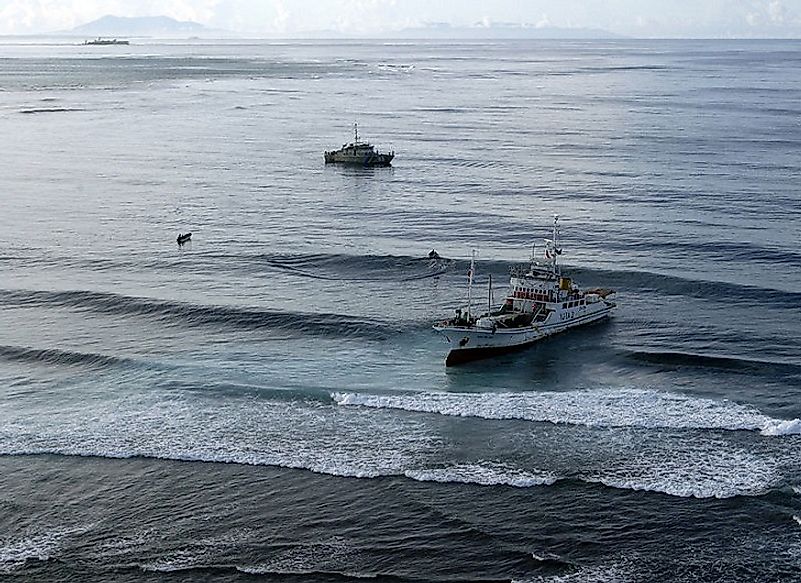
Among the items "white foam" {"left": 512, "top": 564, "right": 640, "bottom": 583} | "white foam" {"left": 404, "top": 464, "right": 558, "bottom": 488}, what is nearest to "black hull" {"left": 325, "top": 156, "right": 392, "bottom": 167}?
"white foam" {"left": 404, "top": 464, "right": 558, "bottom": 488}

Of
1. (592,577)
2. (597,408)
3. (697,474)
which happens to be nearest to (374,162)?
(597,408)

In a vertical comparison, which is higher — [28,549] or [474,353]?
[474,353]

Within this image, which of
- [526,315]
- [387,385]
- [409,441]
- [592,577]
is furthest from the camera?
[526,315]

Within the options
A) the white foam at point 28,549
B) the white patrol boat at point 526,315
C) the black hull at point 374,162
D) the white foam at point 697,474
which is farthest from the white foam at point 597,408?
the black hull at point 374,162

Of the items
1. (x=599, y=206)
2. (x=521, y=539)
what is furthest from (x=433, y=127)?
(x=521, y=539)

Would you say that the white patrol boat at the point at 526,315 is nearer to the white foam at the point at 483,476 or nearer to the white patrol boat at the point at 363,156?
the white foam at the point at 483,476

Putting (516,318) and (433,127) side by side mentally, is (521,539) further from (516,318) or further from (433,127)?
(433,127)

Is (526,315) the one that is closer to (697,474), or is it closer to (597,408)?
(597,408)
